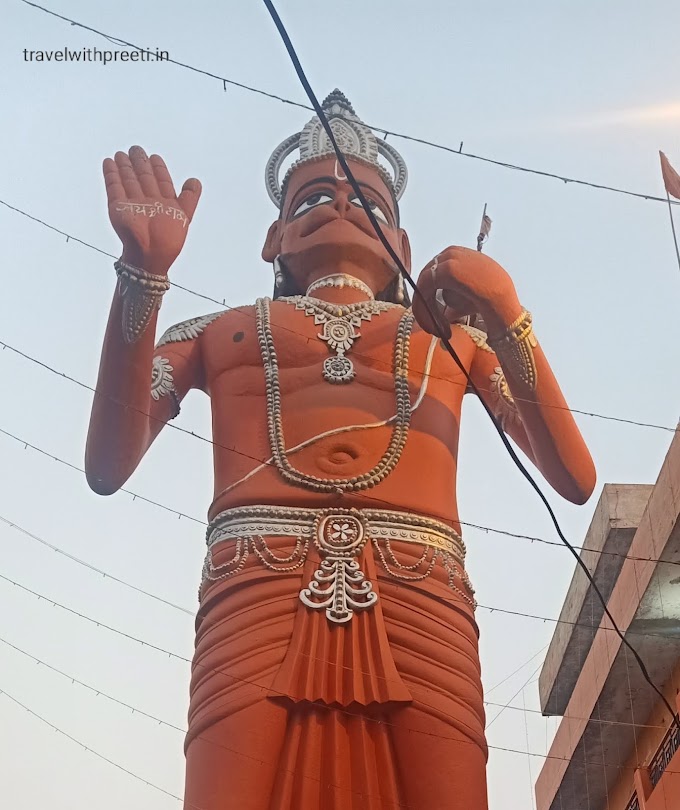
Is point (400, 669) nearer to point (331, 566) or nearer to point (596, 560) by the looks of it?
point (331, 566)

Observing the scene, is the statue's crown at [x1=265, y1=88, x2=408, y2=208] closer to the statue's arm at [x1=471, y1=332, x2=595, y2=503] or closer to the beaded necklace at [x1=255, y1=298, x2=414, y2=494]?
the beaded necklace at [x1=255, y1=298, x2=414, y2=494]

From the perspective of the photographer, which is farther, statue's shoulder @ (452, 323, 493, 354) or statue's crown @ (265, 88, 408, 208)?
statue's crown @ (265, 88, 408, 208)

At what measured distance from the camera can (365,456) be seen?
15.8 feet

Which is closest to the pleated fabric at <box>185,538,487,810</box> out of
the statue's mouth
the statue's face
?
the statue's face

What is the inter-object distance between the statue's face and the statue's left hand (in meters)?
0.79

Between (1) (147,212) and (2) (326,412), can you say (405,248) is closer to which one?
(2) (326,412)

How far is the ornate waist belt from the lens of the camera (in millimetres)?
4492

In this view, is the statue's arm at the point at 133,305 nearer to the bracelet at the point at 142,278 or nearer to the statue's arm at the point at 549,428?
the bracelet at the point at 142,278

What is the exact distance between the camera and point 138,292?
4488mm

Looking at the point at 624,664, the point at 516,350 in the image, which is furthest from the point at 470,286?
the point at 624,664

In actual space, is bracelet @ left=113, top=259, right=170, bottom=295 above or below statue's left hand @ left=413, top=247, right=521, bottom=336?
below

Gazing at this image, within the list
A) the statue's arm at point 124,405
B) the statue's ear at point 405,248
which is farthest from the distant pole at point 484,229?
the statue's arm at point 124,405

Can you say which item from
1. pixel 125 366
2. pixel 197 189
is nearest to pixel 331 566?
pixel 125 366

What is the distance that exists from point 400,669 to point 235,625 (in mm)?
601
